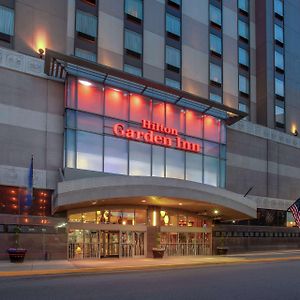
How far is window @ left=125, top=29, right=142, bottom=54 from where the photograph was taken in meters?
36.7

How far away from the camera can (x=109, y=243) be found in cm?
3322

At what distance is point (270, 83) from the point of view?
48.1 metres

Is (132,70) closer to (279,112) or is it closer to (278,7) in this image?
(279,112)

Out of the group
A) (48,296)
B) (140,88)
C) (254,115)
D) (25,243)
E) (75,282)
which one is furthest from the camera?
(254,115)

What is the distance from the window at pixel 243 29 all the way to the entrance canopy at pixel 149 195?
1843 centimetres

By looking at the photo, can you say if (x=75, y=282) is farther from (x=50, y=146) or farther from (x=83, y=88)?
(x=83, y=88)

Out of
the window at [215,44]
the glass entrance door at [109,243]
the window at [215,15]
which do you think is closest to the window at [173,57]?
the window at [215,44]

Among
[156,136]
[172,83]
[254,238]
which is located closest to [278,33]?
[172,83]

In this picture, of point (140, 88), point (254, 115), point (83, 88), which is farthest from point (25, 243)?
point (254, 115)

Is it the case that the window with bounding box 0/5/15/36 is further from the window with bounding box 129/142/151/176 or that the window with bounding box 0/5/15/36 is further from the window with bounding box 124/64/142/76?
the window with bounding box 129/142/151/176

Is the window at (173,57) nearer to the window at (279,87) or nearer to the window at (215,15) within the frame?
the window at (215,15)

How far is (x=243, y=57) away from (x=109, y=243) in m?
23.4

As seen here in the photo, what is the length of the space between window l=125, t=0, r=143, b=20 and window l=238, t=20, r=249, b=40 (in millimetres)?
12844

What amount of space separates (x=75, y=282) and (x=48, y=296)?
436cm
